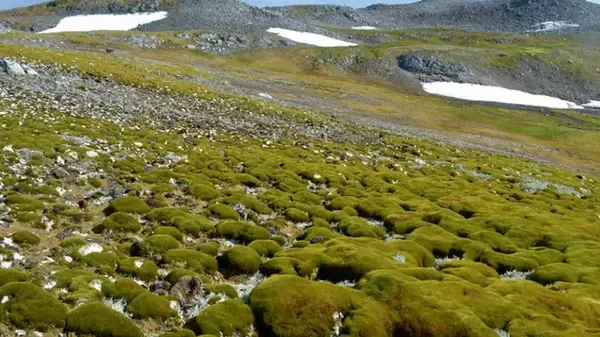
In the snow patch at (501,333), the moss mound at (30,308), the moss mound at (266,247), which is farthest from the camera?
the moss mound at (266,247)

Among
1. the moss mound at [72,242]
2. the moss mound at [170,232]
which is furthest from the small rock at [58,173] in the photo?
the moss mound at [72,242]

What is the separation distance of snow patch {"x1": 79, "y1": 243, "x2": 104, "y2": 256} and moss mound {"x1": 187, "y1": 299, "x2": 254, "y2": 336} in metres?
5.31

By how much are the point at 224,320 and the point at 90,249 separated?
240 inches

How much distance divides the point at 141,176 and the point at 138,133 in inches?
454

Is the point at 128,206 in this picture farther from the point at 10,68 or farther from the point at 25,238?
the point at 10,68

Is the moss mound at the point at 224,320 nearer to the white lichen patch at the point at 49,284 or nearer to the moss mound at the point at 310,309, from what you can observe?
the moss mound at the point at 310,309

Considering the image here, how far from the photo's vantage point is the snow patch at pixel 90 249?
1614 centimetres

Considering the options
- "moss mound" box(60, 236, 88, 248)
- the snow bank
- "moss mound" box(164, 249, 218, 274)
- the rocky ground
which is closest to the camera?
the rocky ground

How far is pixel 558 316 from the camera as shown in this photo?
16312mm

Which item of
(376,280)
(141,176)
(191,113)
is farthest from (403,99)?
(376,280)

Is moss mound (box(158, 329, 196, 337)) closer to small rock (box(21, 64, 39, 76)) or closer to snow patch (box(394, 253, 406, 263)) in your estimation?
snow patch (box(394, 253, 406, 263))

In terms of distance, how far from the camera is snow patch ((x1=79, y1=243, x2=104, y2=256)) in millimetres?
16141

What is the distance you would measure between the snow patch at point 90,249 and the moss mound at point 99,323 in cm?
405

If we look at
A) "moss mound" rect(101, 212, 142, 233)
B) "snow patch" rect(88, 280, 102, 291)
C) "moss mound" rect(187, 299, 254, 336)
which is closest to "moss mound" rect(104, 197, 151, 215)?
"moss mound" rect(101, 212, 142, 233)
